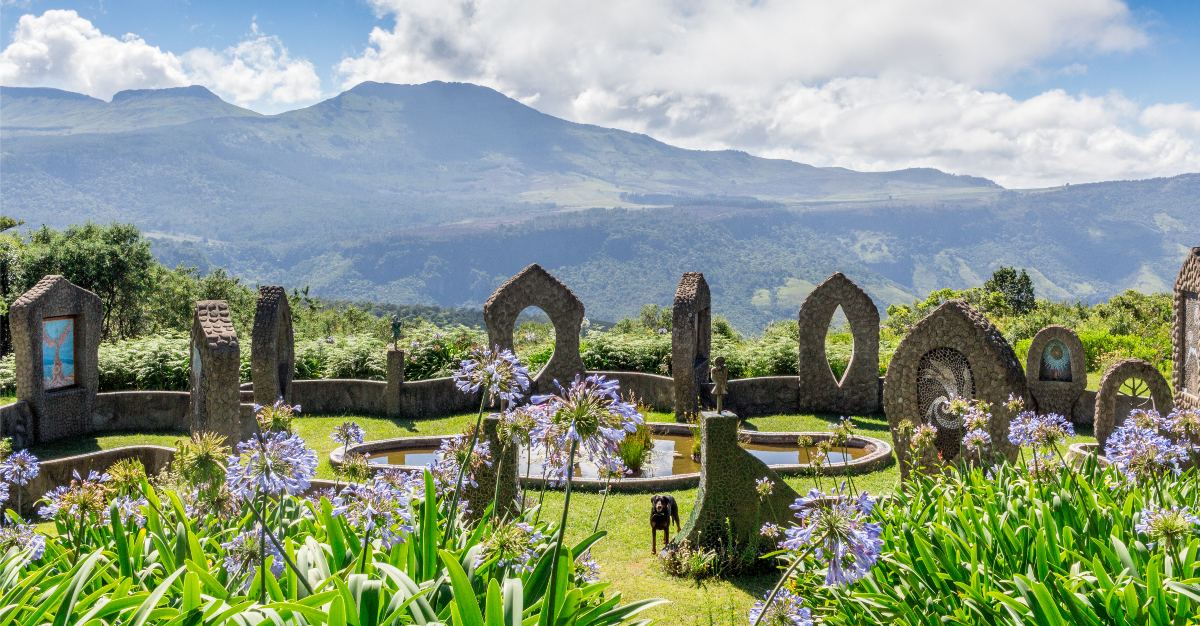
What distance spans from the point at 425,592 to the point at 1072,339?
53.5ft

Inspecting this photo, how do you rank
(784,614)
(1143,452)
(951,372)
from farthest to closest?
(951,372) → (1143,452) → (784,614)

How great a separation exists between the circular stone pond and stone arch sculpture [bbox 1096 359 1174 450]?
3.00 metres

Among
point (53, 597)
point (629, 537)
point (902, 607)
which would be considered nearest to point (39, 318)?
point (629, 537)

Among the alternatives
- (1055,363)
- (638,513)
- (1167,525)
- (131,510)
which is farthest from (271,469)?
(1055,363)

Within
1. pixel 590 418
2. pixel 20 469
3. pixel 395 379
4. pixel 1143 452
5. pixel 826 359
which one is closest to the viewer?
pixel 590 418

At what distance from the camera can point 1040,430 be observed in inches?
212

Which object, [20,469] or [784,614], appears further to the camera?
[20,469]

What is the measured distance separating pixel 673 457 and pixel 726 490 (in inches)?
222

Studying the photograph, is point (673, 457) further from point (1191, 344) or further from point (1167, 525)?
point (1167, 525)

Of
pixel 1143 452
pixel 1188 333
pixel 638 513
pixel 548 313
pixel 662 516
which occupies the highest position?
pixel 548 313

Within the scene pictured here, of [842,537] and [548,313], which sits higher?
[548,313]

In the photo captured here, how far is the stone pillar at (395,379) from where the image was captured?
1739 cm

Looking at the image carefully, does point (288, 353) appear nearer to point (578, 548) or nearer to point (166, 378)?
point (166, 378)

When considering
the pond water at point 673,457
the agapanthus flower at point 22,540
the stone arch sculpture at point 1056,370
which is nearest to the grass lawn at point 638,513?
the stone arch sculpture at point 1056,370
